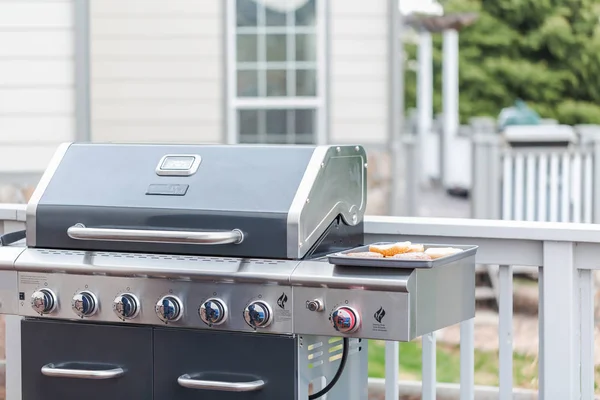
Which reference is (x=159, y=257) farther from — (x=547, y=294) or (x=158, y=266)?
(x=547, y=294)

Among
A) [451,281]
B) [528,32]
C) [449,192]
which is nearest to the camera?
[451,281]

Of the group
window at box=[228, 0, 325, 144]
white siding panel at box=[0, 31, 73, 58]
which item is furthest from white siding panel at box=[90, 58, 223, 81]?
white siding panel at box=[0, 31, 73, 58]

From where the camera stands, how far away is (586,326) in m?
3.16

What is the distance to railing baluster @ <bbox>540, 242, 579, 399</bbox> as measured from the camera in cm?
313

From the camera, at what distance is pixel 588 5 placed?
2908 cm

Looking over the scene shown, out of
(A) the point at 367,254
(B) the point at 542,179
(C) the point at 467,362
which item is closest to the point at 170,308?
(A) the point at 367,254

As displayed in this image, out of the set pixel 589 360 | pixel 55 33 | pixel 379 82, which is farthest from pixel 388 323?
pixel 379 82

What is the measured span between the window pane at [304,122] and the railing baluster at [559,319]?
5427mm

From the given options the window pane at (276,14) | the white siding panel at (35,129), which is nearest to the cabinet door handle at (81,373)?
the white siding panel at (35,129)

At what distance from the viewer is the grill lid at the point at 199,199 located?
2.72 metres

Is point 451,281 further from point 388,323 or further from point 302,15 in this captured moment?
point 302,15

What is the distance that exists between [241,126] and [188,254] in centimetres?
576

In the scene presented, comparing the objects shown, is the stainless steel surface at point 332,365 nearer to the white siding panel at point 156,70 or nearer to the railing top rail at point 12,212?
the railing top rail at point 12,212

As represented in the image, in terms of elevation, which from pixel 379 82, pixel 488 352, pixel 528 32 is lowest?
pixel 488 352
